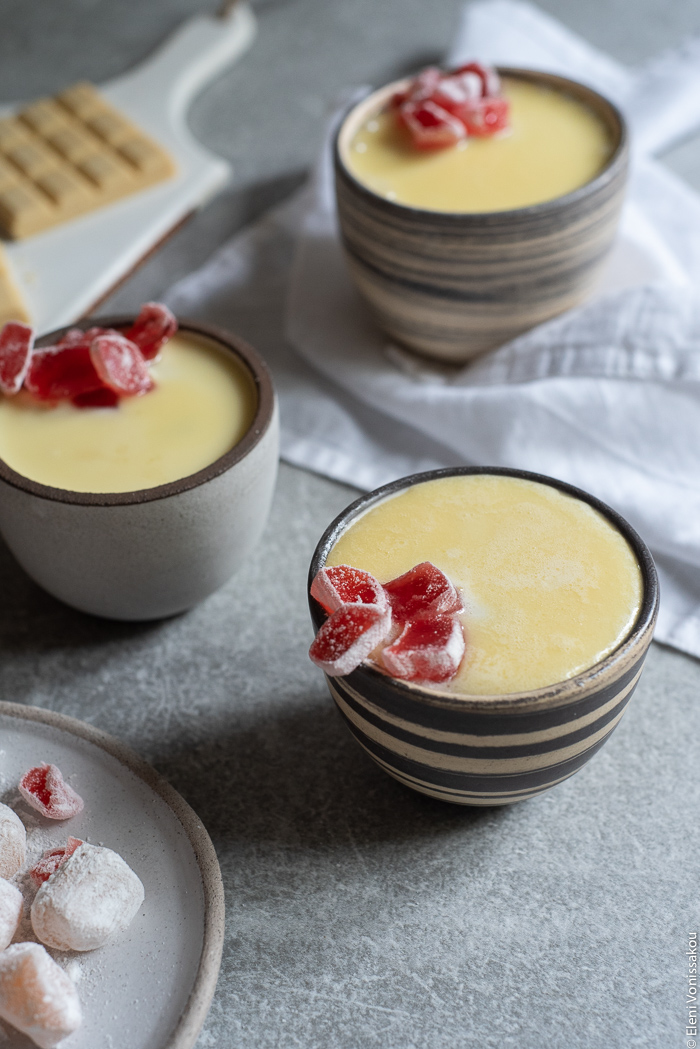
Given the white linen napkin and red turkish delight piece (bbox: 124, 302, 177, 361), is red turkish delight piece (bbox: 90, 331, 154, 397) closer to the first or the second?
red turkish delight piece (bbox: 124, 302, 177, 361)

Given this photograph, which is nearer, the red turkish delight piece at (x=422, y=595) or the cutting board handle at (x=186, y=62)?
the red turkish delight piece at (x=422, y=595)

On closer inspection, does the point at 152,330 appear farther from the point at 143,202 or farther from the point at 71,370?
the point at 143,202

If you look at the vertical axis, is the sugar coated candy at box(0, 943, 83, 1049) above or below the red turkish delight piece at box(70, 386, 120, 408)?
below

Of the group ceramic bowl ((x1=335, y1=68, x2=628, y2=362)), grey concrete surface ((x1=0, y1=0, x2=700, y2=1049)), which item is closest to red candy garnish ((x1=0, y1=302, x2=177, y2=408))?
grey concrete surface ((x1=0, y1=0, x2=700, y2=1049))

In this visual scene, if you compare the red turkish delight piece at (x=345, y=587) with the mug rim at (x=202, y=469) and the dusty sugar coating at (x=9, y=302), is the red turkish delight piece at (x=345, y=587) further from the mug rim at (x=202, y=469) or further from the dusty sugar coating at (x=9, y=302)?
the dusty sugar coating at (x=9, y=302)

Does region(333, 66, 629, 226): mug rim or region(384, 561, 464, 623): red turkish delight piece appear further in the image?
region(333, 66, 629, 226): mug rim

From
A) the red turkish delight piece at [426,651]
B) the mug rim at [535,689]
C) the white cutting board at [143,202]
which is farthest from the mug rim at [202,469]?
the white cutting board at [143,202]
